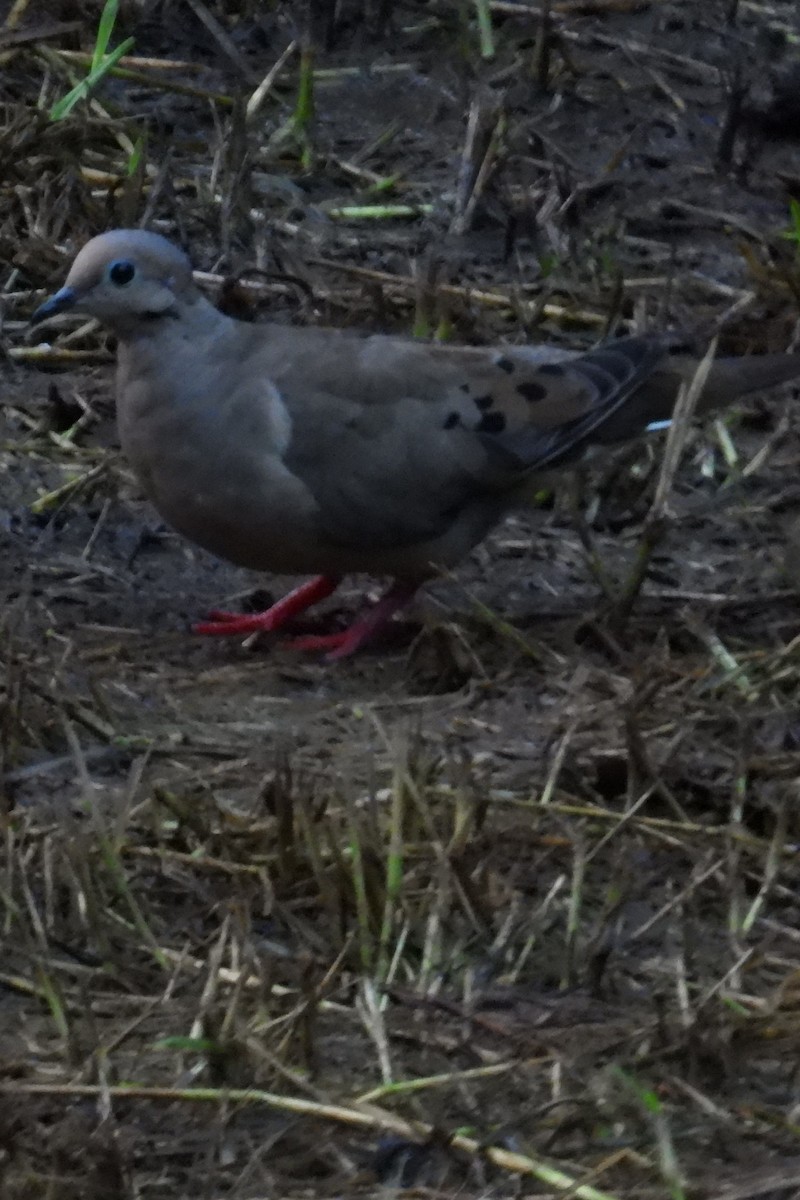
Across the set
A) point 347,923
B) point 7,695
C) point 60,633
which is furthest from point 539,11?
point 347,923

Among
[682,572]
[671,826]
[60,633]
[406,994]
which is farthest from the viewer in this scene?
[682,572]

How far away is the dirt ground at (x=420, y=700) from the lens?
8.86 feet

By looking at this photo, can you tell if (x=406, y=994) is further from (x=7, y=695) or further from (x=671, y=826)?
(x=7, y=695)

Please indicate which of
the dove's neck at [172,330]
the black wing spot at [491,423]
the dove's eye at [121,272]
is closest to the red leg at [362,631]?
the black wing spot at [491,423]

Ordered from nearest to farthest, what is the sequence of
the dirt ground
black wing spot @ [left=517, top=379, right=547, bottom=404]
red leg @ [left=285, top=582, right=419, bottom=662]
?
1. the dirt ground
2. red leg @ [left=285, top=582, right=419, bottom=662]
3. black wing spot @ [left=517, top=379, right=547, bottom=404]

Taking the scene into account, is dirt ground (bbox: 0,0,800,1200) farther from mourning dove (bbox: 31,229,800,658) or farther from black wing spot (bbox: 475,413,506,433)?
black wing spot (bbox: 475,413,506,433)

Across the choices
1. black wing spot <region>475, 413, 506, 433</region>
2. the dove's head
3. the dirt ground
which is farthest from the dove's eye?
black wing spot <region>475, 413, 506, 433</region>

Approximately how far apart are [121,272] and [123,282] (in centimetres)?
2

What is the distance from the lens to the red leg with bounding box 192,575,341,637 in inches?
173

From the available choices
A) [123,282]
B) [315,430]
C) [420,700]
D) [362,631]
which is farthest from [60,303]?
[420,700]

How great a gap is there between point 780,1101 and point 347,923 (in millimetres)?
656

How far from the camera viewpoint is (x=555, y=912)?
3176mm

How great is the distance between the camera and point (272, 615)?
4480 millimetres

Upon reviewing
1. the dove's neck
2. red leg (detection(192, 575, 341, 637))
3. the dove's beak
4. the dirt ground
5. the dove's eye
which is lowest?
red leg (detection(192, 575, 341, 637))
